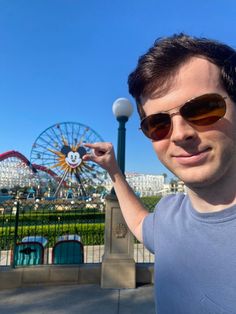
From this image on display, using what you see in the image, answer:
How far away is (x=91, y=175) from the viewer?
35.1 metres

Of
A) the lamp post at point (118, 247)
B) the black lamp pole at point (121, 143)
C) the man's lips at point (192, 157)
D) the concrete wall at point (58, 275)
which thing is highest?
the black lamp pole at point (121, 143)

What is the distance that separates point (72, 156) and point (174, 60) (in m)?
32.6

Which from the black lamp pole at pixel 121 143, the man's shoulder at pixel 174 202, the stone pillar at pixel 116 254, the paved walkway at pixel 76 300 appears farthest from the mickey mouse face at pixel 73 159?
the man's shoulder at pixel 174 202

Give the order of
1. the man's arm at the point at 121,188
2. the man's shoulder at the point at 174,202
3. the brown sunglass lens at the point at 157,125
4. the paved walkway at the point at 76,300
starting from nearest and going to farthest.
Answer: the brown sunglass lens at the point at 157,125 < the man's shoulder at the point at 174,202 < the man's arm at the point at 121,188 < the paved walkway at the point at 76,300

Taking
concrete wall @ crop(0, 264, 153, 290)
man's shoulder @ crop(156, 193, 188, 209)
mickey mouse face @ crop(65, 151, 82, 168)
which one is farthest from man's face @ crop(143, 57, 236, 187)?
mickey mouse face @ crop(65, 151, 82, 168)

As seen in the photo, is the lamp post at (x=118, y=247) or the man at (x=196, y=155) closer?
the man at (x=196, y=155)

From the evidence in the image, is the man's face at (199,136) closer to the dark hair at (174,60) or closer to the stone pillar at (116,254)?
the dark hair at (174,60)

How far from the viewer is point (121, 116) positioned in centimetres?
525

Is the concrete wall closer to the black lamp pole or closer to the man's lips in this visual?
the black lamp pole

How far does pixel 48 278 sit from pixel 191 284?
16.2 feet

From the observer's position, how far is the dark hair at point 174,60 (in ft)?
3.23

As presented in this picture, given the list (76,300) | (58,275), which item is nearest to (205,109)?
(76,300)

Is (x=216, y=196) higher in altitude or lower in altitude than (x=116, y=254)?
higher

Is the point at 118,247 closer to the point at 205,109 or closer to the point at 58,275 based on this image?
the point at 58,275
